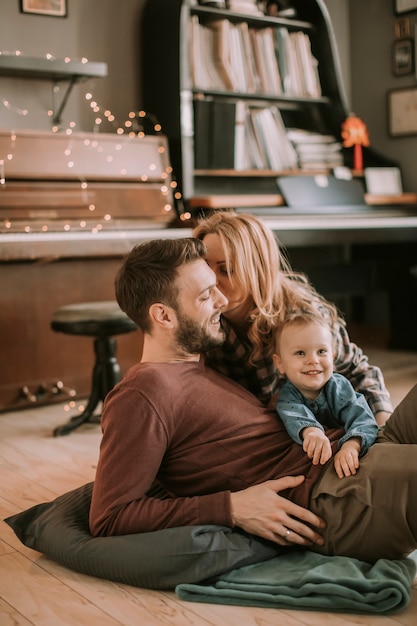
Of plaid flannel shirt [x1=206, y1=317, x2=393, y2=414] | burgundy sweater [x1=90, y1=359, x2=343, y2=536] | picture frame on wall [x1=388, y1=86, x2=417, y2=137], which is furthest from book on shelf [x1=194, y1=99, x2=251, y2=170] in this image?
burgundy sweater [x1=90, y1=359, x2=343, y2=536]

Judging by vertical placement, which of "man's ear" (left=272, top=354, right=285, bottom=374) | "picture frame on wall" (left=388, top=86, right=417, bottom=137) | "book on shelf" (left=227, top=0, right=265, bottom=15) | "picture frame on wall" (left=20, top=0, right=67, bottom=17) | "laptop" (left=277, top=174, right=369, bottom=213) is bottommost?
"man's ear" (left=272, top=354, right=285, bottom=374)

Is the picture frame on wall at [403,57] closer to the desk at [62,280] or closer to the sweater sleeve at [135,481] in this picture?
the desk at [62,280]

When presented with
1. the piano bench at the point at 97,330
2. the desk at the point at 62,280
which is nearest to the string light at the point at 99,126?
the desk at the point at 62,280

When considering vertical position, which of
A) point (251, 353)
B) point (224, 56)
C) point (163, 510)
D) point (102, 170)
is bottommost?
point (163, 510)

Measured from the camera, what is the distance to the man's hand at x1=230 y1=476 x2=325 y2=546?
1.84 metres

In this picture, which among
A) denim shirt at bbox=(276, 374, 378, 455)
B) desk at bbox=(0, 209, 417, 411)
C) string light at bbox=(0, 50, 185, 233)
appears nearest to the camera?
denim shirt at bbox=(276, 374, 378, 455)

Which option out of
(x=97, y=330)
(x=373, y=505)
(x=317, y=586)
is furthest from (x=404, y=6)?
(x=317, y=586)

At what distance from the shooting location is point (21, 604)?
1821 millimetres

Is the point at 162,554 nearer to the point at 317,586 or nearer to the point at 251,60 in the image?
the point at 317,586

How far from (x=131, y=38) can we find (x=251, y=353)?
8.60 feet

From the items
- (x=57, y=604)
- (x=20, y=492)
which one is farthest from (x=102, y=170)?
(x=57, y=604)

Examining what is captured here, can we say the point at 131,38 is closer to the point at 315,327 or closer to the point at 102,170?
the point at 102,170

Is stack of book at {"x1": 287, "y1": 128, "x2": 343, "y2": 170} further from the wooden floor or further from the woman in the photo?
the wooden floor

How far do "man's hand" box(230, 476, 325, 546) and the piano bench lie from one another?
5.00 ft
